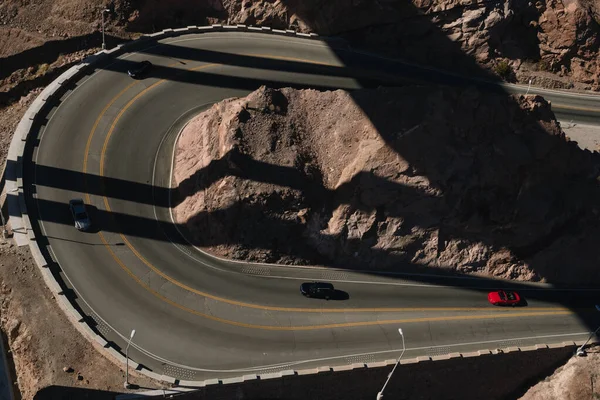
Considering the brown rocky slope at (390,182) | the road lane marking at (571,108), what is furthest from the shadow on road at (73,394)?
the road lane marking at (571,108)

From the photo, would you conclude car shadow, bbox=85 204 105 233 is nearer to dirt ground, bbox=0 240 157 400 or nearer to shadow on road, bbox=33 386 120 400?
dirt ground, bbox=0 240 157 400

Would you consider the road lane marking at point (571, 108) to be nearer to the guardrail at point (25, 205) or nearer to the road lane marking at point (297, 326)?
the road lane marking at point (297, 326)

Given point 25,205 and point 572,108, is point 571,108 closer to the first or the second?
point 572,108

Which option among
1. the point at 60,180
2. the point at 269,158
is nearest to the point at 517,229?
the point at 269,158

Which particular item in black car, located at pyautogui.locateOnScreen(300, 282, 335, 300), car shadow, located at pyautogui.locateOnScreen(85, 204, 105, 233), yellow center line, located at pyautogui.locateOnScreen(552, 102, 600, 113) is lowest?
black car, located at pyautogui.locateOnScreen(300, 282, 335, 300)

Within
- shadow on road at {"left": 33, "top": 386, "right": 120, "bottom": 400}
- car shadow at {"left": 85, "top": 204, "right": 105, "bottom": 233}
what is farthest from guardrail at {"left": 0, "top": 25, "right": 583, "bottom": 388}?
car shadow at {"left": 85, "top": 204, "right": 105, "bottom": 233}
